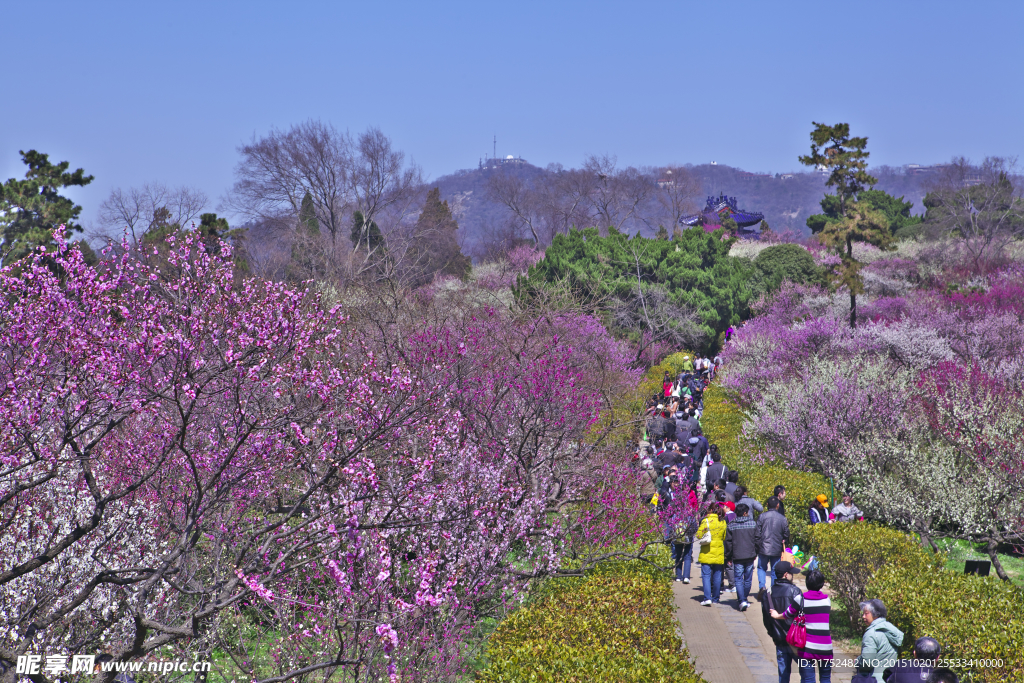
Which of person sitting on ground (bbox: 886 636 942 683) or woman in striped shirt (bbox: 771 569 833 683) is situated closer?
person sitting on ground (bbox: 886 636 942 683)

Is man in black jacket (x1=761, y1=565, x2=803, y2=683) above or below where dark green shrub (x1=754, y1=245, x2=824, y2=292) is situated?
below

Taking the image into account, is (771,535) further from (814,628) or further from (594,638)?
(594,638)

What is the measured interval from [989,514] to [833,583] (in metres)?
4.18

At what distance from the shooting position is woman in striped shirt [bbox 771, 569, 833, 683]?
7848mm

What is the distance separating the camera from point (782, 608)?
8156mm

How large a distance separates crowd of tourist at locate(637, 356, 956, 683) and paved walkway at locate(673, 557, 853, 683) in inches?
8.4

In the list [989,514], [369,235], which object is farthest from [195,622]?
[369,235]

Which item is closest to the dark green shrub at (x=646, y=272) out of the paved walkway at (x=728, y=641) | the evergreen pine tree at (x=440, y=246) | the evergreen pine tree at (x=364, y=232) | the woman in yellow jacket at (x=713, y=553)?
the evergreen pine tree at (x=440, y=246)

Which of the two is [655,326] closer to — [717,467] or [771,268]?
[771,268]

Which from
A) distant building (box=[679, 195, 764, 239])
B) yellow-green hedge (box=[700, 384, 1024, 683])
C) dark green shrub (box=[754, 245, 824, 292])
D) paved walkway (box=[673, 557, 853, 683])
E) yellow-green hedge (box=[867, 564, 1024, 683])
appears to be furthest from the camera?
distant building (box=[679, 195, 764, 239])

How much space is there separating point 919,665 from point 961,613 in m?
1.67

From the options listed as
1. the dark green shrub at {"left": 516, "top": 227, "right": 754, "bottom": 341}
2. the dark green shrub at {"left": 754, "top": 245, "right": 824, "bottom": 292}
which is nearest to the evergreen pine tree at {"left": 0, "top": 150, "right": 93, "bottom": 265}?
the dark green shrub at {"left": 516, "top": 227, "right": 754, "bottom": 341}

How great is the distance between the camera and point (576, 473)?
13.0 metres

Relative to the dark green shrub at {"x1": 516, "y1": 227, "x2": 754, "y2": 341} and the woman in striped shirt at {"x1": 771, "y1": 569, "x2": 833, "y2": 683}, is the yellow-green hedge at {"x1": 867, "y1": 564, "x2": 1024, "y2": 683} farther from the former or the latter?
the dark green shrub at {"x1": 516, "y1": 227, "x2": 754, "y2": 341}
